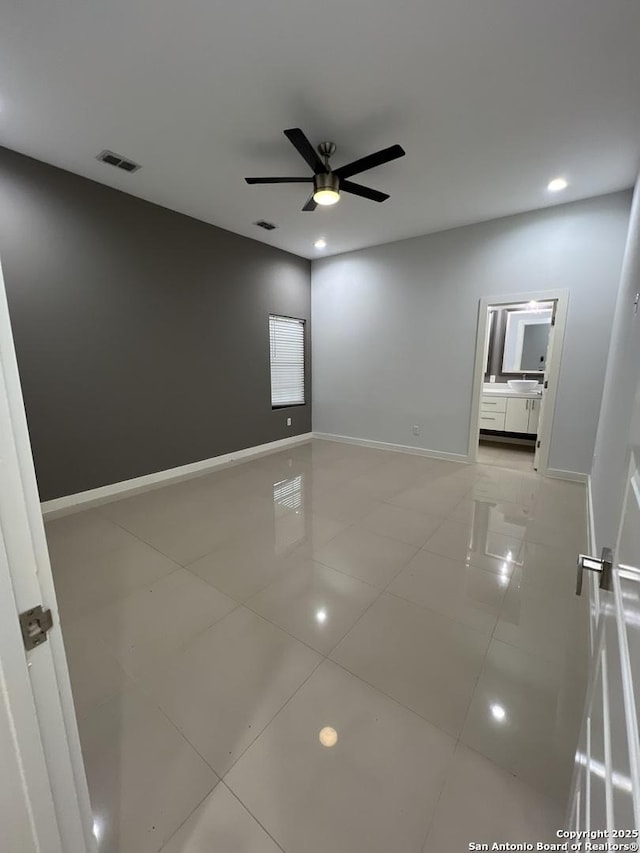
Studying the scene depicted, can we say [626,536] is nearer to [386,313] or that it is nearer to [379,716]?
[379,716]

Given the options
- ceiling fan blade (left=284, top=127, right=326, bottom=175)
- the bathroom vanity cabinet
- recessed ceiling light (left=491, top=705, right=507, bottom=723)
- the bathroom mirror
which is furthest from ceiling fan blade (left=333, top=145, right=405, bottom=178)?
the bathroom mirror

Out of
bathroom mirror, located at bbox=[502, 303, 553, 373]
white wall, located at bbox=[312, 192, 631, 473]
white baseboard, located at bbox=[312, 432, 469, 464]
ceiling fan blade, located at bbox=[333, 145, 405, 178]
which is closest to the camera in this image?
ceiling fan blade, located at bbox=[333, 145, 405, 178]

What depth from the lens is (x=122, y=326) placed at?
11.5ft

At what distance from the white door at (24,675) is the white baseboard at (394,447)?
470 centimetres

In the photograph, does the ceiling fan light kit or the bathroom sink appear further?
the bathroom sink

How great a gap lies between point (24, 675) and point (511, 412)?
5.92 metres

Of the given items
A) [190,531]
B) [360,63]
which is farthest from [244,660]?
[360,63]

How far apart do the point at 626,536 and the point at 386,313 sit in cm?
481

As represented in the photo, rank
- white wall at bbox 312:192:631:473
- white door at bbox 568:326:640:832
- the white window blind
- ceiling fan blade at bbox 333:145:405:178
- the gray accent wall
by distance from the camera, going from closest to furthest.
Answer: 1. white door at bbox 568:326:640:832
2. ceiling fan blade at bbox 333:145:405:178
3. the gray accent wall
4. white wall at bbox 312:192:631:473
5. the white window blind

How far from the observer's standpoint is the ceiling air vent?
2785 millimetres

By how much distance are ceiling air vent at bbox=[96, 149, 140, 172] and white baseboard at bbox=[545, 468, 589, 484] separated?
5.23 m

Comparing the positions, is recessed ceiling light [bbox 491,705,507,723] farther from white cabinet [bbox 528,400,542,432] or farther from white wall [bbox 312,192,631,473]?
white cabinet [bbox 528,400,542,432]

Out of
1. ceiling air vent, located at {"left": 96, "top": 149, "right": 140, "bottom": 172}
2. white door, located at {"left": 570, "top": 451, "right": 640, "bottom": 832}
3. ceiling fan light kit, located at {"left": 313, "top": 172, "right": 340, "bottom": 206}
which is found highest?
ceiling air vent, located at {"left": 96, "top": 149, "right": 140, "bottom": 172}

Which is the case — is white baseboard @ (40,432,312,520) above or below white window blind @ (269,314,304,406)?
below
